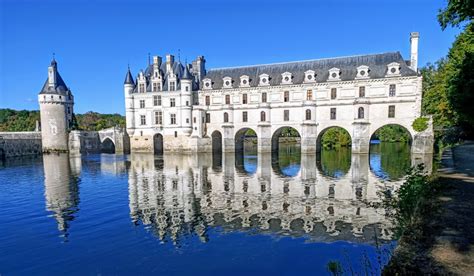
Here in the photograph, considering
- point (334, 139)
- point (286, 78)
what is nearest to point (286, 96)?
point (286, 78)

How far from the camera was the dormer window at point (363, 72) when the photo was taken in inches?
1271

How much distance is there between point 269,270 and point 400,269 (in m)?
3.18

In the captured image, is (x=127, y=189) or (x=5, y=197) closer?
(x=5, y=197)

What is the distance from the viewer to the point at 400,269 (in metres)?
4.44

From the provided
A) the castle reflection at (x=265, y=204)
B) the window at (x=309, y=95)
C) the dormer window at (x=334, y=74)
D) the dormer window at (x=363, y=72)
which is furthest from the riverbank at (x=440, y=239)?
the window at (x=309, y=95)

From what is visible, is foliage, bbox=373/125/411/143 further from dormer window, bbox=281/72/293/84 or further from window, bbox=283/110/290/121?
dormer window, bbox=281/72/293/84

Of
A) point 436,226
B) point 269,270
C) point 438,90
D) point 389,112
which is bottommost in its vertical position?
point 269,270

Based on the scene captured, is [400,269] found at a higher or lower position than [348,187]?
higher

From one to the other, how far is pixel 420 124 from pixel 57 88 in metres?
50.9

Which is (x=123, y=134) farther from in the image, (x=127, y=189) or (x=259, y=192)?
(x=259, y=192)

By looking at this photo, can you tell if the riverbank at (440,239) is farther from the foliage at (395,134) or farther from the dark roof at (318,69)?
the foliage at (395,134)

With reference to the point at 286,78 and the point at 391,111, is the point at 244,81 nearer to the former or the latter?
the point at 286,78

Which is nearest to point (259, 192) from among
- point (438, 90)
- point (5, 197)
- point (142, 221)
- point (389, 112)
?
point (142, 221)

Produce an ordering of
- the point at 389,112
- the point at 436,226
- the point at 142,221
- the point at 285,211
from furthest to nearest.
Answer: the point at 389,112
the point at 285,211
the point at 142,221
the point at 436,226
